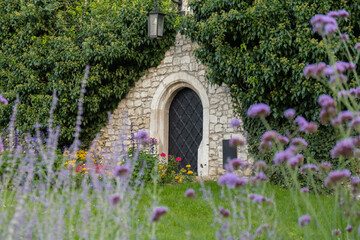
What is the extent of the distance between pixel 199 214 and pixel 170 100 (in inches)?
178

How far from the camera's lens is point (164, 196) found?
224 inches

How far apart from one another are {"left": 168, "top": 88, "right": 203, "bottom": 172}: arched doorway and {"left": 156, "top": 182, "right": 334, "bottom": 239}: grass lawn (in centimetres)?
192

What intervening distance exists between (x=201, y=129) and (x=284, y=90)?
2308mm

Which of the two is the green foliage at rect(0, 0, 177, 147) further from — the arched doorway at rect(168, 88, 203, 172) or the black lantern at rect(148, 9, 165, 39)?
the arched doorway at rect(168, 88, 203, 172)

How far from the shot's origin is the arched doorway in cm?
852

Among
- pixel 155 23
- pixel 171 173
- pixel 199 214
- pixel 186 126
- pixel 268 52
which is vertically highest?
pixel 155 23

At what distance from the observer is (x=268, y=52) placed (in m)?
6.61

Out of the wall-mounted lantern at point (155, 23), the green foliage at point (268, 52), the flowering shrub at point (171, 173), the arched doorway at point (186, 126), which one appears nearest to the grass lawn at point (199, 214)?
the flowering shrub at point (171, 173)

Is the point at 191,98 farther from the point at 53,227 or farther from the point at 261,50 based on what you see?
the point at 53,227

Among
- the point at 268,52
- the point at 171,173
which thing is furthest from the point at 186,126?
the point at 268,52

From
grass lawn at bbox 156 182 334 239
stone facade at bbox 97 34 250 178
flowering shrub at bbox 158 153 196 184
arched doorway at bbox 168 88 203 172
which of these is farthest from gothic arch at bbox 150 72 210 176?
grass lawn at bbox 156 182 334 239

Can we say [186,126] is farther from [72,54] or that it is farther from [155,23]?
[72,54]

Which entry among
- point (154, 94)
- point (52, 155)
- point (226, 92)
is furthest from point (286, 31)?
point (52, 155)

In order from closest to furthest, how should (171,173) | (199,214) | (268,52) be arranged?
(199,214), (268,52), (171,173)
